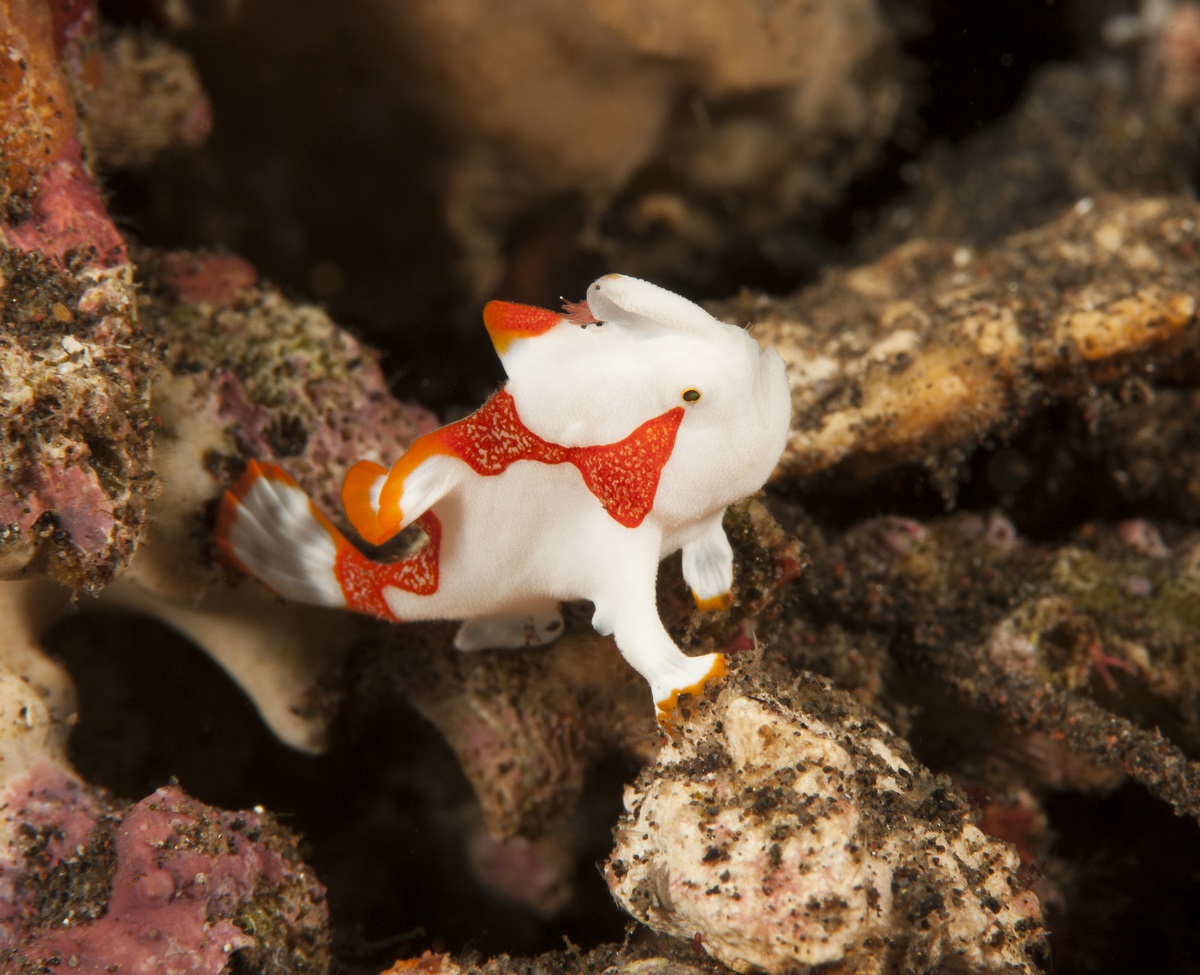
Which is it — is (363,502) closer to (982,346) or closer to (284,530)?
(284,530)

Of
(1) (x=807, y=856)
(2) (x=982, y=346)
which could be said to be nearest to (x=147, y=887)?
(1) (x=807, y=856)

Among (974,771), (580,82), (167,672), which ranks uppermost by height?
(580,82)

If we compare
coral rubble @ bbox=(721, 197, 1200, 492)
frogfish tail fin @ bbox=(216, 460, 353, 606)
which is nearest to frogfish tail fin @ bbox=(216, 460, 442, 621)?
frogfish tail fin @ bbox=(216, 460, 353, 606)

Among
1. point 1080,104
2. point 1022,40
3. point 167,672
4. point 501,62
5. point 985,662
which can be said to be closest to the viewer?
point 985,662

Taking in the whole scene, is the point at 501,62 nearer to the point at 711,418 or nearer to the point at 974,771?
the point at 711,418

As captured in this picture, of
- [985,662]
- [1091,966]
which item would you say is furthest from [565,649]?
[1091,966]

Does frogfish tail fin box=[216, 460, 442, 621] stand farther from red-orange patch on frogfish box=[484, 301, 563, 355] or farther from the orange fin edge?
red-orange patch on frogfish box=[484, 301, 563, 355]
